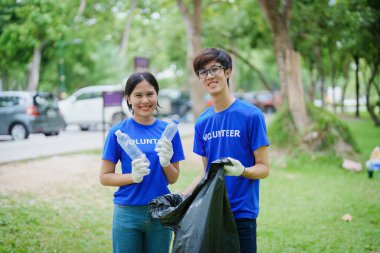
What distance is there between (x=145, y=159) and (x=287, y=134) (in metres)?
8.87

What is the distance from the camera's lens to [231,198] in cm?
258

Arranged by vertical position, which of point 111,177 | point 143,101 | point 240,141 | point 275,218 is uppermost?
point 143,101

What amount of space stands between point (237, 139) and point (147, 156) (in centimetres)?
55

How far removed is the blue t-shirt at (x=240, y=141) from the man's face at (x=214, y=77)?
0.13 m

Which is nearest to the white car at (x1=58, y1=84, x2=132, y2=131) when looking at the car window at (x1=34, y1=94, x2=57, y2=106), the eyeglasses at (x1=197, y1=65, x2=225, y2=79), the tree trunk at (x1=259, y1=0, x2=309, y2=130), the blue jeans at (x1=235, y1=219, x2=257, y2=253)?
the car window at (x1=34, y1=94, x2=57, y2=106)

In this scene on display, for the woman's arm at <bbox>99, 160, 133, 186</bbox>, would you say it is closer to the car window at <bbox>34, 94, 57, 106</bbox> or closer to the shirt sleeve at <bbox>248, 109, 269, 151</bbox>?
the shirt sleeve at <bbox>248, 109, 269, 151</bbox>

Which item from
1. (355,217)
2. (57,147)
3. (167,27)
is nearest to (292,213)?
(355,217)

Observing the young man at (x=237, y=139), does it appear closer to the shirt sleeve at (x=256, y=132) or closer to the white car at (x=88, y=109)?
the shirt sleeve at (x=256, y=132)

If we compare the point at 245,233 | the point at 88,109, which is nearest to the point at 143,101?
the point at 245,233

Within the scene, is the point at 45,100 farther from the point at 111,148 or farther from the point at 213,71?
the point at 213,71

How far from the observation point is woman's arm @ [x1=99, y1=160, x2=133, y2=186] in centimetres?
265

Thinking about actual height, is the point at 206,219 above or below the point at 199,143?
below

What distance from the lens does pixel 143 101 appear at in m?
2.73

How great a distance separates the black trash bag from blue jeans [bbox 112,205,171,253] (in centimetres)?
27
